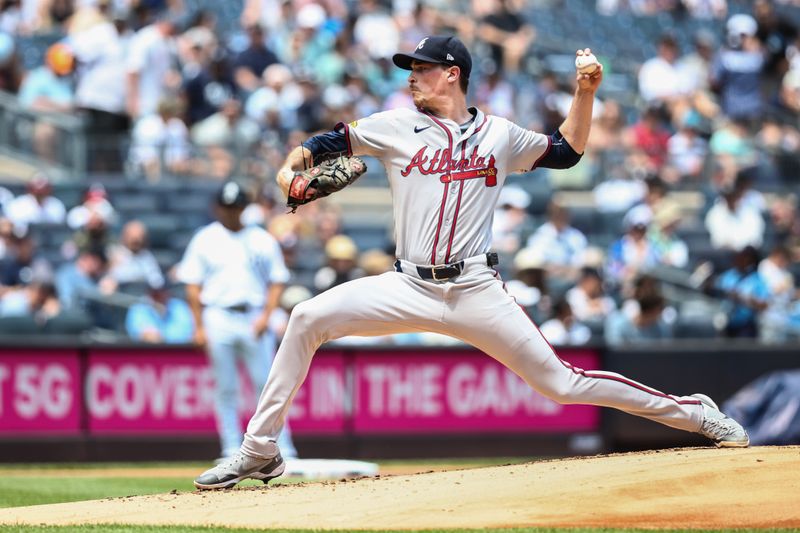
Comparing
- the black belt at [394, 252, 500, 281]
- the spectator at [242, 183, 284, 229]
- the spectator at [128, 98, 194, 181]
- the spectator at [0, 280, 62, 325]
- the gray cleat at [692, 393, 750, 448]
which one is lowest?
the gray cleat at [692, 393, 750, 448]

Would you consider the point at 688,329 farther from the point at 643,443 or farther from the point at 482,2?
the point at 482,2

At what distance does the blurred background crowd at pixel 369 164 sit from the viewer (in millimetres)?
12852

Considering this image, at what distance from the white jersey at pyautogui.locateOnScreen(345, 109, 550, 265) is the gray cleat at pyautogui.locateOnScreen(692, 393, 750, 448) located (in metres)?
1.45

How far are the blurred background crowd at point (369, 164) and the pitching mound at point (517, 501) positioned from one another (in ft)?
18.1

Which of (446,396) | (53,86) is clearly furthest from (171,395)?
(53,86)

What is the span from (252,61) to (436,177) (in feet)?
31.5

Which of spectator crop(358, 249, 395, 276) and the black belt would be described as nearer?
the black belt

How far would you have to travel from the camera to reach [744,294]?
13492 millimetres

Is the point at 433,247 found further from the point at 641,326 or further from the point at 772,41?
the point at 772,41

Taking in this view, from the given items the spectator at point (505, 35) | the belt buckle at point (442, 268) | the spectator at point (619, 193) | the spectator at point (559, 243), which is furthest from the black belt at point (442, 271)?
the spectator at point (505, 35)

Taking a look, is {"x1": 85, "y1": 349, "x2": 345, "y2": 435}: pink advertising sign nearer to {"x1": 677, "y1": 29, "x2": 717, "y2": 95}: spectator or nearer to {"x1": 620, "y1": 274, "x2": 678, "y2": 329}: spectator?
{"x1": 620, "y1": 274, "x2": 678, "y2": 329}: spectator

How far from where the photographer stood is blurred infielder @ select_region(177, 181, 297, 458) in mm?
10344

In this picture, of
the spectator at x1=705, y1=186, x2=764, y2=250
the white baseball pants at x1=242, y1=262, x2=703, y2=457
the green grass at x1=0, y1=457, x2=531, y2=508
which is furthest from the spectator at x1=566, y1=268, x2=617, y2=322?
the white baseball pants at x1=242, y1=262, x2=703, y2=457

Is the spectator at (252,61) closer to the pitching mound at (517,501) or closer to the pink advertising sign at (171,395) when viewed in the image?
the pink advertising sign at (171,395)
